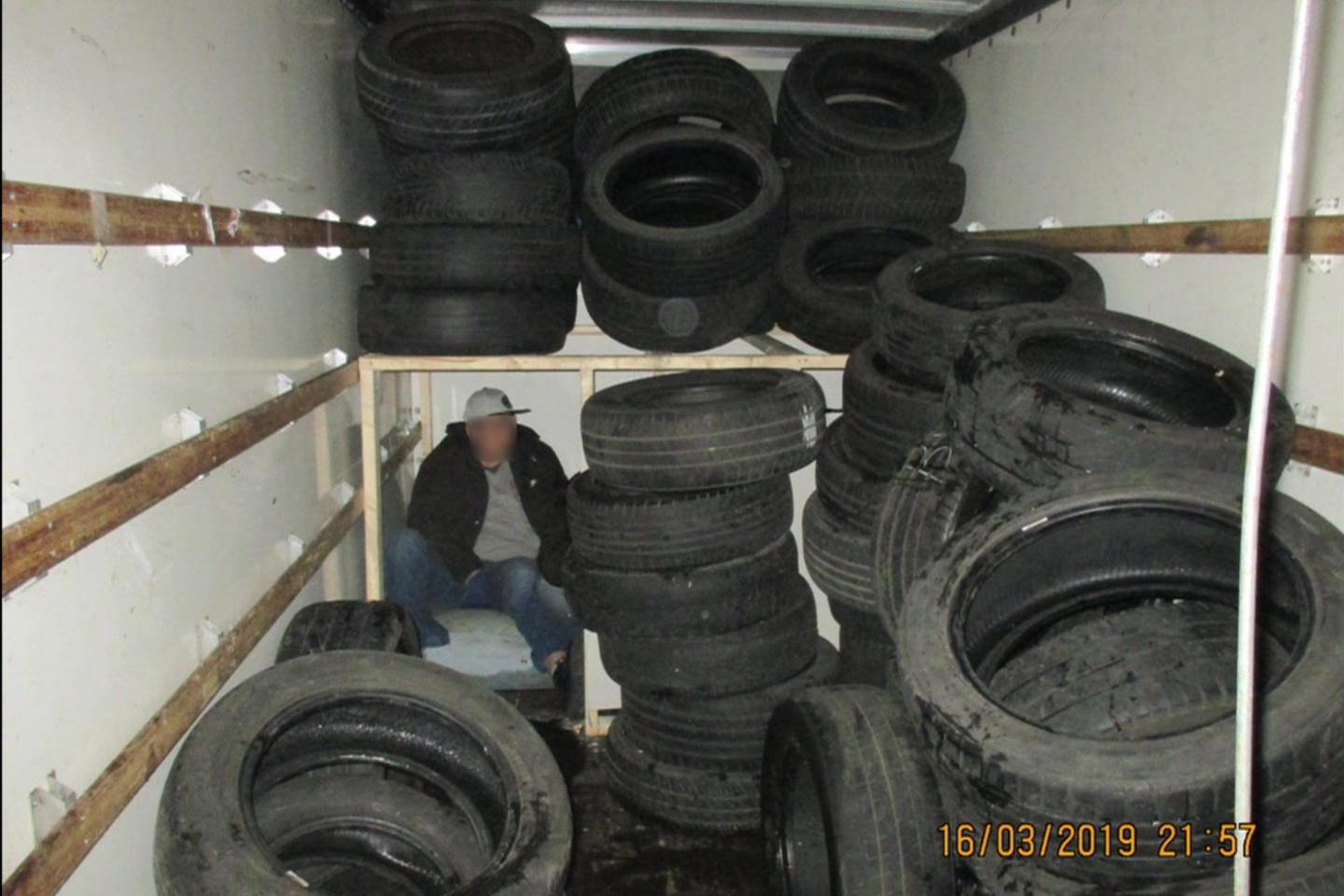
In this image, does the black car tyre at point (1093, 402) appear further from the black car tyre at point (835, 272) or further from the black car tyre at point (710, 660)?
the black car tyre at point (710, 660)

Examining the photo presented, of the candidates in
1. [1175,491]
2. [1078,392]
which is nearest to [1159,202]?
[1078,392]

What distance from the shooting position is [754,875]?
313 cm

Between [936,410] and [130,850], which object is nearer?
[130,850]

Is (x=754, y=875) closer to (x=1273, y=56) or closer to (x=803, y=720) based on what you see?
(x=803, y=720)

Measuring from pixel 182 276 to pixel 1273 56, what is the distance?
2.81m

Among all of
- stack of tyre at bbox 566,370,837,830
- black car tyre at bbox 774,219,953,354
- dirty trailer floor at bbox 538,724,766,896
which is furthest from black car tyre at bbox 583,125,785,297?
dirty trailer floor at bbox 538,724,766,896

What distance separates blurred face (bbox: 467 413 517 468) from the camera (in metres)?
4.39

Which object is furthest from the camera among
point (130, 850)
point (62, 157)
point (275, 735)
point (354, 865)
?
point (354, 865)

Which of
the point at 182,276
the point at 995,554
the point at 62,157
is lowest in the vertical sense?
the point at 995,554

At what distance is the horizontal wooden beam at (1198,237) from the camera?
2.23m

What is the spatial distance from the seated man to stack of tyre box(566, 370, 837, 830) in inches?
28.8

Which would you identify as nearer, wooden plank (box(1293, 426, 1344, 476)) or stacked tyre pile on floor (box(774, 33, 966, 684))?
wooden plank (box(1293, 426, 1344, 476))

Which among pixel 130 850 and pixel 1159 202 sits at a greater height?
pixel 1159 202

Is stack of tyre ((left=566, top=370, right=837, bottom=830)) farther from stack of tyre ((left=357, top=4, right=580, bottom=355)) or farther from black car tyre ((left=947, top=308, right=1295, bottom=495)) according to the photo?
black car tyre ((left=947, top=308, right=1295, bottom=495))
